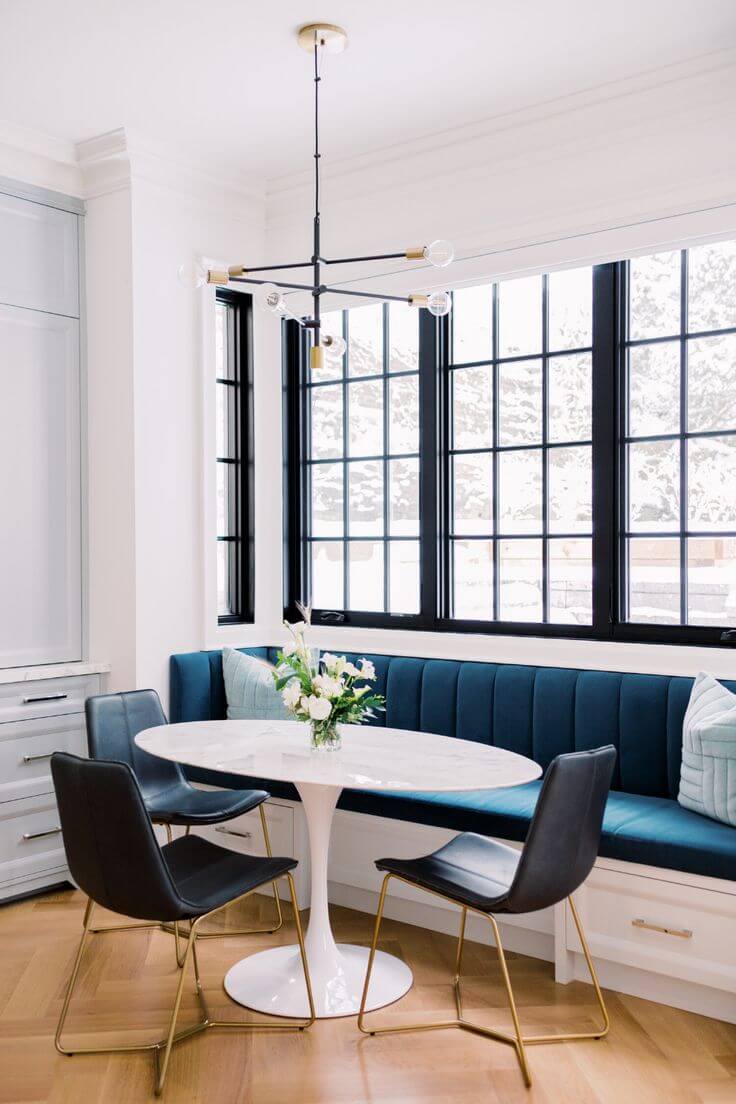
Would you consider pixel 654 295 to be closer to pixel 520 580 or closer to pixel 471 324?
pixel 471 324

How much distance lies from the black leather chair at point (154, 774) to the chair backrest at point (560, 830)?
51.6 inches

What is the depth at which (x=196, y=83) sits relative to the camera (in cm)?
381

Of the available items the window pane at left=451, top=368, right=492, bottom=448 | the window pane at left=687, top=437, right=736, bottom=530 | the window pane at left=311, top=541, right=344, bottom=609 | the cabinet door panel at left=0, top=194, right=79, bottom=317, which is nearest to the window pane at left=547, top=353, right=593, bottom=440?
the window pane at left=451, top=368, right=492, bottom=448

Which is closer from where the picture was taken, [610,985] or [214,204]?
[610,985]

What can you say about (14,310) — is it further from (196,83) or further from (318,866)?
(318,866)

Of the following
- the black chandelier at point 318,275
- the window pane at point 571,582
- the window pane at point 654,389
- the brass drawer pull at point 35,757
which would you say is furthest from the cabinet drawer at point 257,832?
the window pane at point 654,389

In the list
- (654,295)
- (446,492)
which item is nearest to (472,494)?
(446,492)

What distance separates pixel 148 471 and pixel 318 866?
200cm

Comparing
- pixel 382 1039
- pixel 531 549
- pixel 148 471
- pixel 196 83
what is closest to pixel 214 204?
pixel 196 83

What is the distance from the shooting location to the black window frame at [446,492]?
3.98 meters

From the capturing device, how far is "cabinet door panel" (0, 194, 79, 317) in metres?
4.23

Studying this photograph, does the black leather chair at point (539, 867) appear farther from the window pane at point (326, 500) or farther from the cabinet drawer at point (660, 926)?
the window pane at point (326, 500)

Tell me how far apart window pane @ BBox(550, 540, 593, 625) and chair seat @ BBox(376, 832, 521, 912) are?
1220 mm

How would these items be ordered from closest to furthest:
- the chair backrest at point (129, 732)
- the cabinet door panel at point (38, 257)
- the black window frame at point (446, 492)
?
the chair backrest at point (129, 732) < the black window frame at point (446, 492) < the cabinet door panel at point (38, 257)
